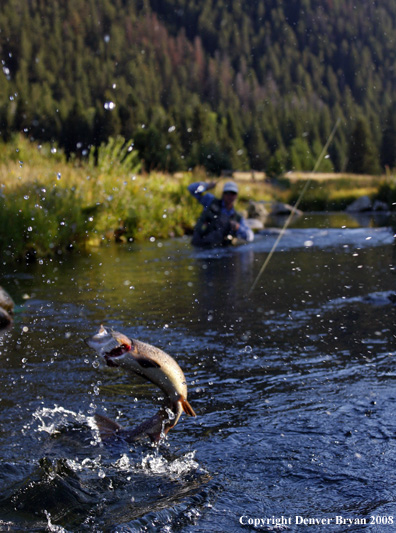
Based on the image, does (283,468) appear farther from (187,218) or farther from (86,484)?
(187,218)

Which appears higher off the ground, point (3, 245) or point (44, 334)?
point (44, 334)

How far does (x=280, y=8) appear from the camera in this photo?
130750 mm

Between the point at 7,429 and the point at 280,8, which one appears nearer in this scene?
the point at 7,429

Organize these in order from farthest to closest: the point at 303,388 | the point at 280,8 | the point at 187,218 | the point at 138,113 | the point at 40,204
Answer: the point at 280,8
the point at 138,113
the point at 187,218
the point at 40,204
the point at 303,388

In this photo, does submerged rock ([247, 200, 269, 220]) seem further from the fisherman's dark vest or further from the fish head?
the fish head

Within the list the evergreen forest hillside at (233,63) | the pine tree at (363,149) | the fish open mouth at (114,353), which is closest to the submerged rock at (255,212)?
the fish open mouth at (114,353)

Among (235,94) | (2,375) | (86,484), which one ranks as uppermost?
(86,484)

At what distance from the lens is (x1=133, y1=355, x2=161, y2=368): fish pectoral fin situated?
3120 millimetres

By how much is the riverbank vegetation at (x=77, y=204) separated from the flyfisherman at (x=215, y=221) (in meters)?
2.32

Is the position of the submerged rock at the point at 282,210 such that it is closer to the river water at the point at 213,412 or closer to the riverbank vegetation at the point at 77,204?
the riverbank vegetation at the point at 77,204

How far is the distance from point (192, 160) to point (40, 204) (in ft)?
116

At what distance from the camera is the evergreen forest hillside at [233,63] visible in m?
85.7

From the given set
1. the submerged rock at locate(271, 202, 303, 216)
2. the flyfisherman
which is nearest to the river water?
the flyfisherman

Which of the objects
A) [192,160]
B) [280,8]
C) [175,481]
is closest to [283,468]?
[175,481]
